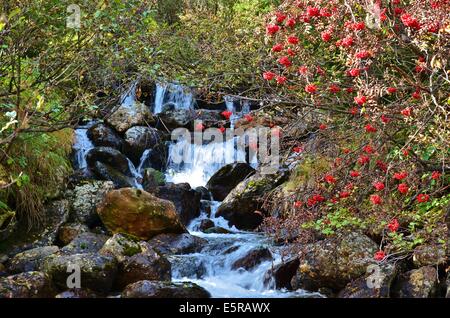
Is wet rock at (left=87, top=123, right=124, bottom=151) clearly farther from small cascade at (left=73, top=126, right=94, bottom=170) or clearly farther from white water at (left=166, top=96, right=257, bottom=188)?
white water at (left=166, top=96, right=257, bottom=188)

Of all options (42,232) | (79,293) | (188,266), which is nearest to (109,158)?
(42,232)

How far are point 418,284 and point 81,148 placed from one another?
331 inches

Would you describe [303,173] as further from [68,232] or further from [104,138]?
[104,138]

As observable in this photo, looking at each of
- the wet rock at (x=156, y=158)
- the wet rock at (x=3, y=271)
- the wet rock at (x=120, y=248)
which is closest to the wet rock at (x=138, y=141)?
the wet rock at (x=156, y=158)

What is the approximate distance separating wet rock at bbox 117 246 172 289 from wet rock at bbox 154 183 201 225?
10.0 feet

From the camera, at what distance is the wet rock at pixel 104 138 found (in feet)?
41.0

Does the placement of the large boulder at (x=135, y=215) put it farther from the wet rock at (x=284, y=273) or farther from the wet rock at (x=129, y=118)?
the wet rock at (x=129, y=118)

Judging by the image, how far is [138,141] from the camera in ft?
41.7

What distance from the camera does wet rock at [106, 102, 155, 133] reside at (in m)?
13.1

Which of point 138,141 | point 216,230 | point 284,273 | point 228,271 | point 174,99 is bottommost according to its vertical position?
point 228,271

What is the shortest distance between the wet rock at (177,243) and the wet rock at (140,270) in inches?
40.7
